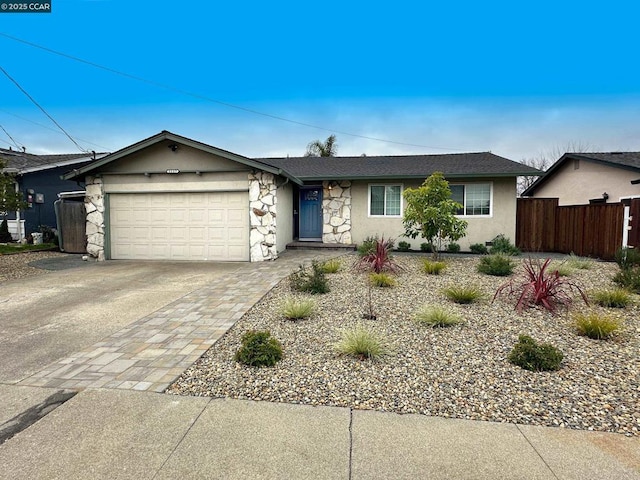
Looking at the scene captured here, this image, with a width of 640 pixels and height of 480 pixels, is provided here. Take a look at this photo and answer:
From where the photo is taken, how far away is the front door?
13.6 meters

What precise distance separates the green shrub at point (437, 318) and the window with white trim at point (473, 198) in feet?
27.7

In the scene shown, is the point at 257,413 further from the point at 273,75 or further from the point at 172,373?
the point at 273,75

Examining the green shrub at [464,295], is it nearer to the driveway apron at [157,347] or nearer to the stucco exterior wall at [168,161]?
the driveway apron at [157,347]

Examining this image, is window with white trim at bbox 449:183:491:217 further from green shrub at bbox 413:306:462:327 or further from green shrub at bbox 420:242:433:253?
green shrub at bbox 413:306:462:327

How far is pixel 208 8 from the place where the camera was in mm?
11547

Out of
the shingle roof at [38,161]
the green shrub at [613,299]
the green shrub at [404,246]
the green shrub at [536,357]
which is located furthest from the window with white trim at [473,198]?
the shingle roof at [38,161]

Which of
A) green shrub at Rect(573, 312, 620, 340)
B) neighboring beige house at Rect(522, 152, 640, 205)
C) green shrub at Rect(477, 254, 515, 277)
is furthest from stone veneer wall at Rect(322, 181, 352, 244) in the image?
green shrub at Rect(573, 312, 620, 340)

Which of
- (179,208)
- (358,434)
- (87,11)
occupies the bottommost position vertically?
(358,434)

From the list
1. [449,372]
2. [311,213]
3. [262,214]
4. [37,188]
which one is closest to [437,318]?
[449,372]

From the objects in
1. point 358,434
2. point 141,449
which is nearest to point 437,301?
point 358,434

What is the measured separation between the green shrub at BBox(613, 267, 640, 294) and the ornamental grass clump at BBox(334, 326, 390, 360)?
532 cm

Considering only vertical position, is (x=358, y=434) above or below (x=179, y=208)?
below

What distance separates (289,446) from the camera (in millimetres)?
2264

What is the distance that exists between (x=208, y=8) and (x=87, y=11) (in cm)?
393
